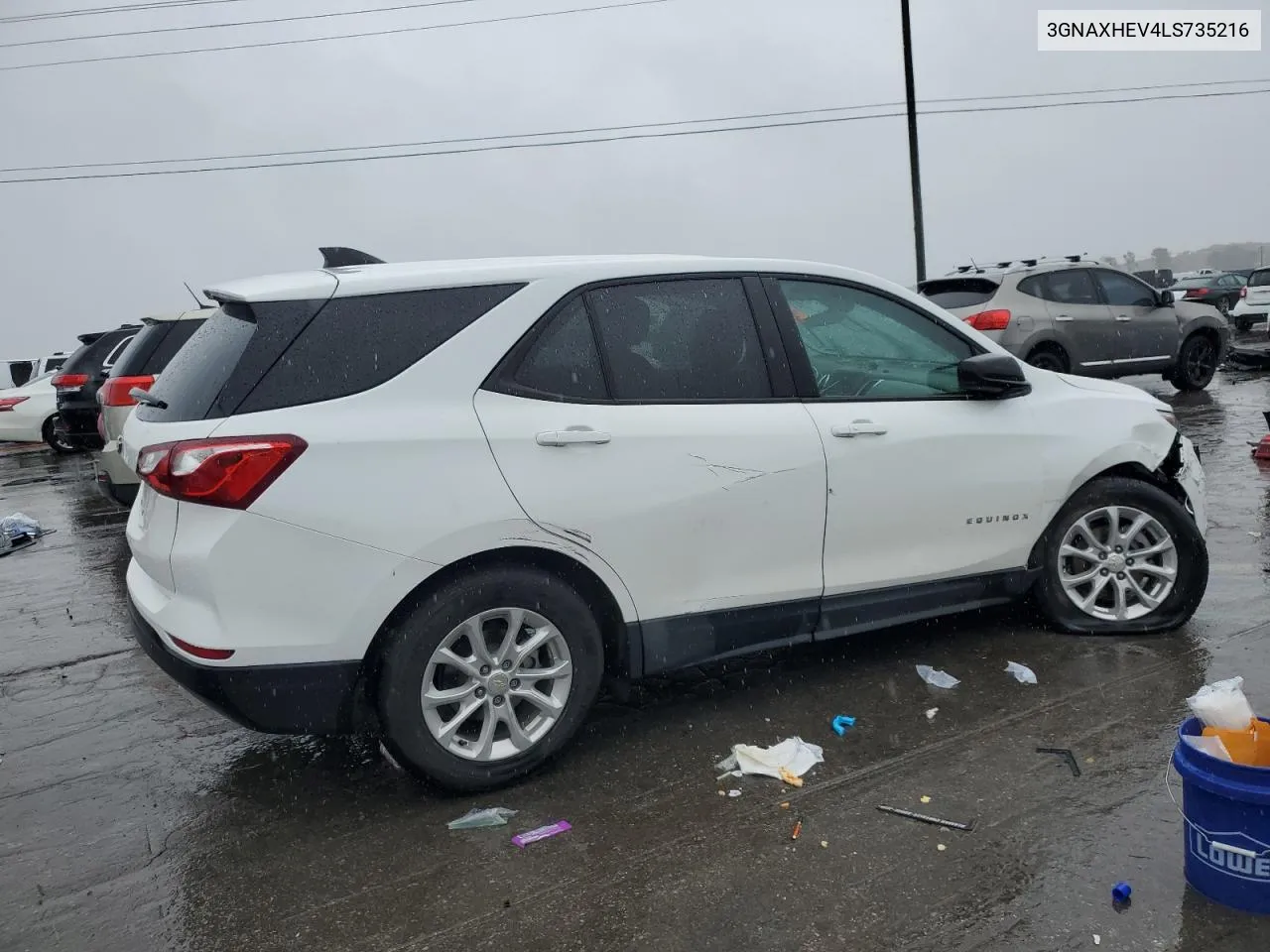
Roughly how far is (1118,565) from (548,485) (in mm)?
2720

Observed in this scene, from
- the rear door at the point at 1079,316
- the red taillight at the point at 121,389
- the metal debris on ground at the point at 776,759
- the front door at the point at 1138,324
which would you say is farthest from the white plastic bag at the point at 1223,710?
the front door at the point at 1138,324

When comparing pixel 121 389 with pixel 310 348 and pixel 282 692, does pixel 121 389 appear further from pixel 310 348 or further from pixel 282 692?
pixel 282 692

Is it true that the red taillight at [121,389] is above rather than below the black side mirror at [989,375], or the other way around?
below

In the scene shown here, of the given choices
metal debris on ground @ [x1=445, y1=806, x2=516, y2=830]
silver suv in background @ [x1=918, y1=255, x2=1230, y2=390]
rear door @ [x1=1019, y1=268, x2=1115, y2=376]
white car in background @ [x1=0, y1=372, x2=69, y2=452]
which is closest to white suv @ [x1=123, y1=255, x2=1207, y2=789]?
metal debris on ground @ [x1=445, y1=806, x2=516, y2=830]

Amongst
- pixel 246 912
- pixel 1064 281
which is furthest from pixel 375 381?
pixel 1064 281

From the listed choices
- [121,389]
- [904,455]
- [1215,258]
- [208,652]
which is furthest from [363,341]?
[1215,258]

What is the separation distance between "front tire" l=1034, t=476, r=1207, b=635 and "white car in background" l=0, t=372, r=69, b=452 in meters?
16.2

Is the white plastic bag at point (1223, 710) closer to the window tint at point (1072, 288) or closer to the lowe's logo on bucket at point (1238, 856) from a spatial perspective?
the lowe's logo on bucket at point (1238, 856)

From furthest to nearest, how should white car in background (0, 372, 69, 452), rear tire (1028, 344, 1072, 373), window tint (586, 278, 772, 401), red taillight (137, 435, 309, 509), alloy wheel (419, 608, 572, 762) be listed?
white car in background (0, 372, 69, 452)
rear tire (1028, 344, 1072, 373)
window tint (586, 278, 772, 401)
alloy wheel (419, 608, 572, 762)
red taillight (137, 435, 309, 509)

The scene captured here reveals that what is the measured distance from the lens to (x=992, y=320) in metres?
11.4

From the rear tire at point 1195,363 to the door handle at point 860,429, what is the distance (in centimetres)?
1142

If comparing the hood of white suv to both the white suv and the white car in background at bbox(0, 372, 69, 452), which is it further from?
the white car in background at bbox(0, 372, 69, 452)

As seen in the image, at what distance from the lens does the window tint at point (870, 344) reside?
4062 mm

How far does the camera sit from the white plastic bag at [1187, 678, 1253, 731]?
258cm
